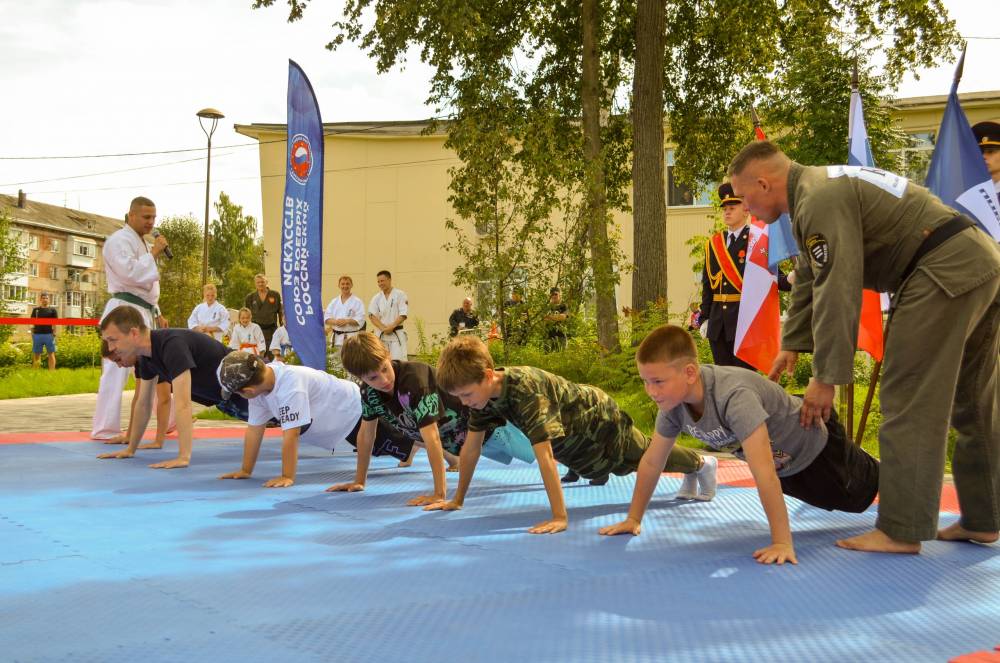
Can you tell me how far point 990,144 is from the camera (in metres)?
4.65

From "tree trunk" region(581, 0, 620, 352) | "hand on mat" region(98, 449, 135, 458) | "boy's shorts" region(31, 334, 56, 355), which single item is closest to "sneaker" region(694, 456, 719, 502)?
"hand on mat" region(98, 449, 135, 458)

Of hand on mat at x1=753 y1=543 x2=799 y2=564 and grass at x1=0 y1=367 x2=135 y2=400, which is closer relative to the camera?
hand on mat at x1=753 y1=543 x2=799 y2=564

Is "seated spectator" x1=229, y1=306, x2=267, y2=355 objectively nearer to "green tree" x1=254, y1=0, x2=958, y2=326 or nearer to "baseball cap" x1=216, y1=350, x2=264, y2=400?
"green tree" x1=254, y1=0, x2=958, y2=326

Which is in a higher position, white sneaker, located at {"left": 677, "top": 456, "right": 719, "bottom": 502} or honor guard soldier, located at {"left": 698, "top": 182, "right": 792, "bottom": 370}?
honor guard soldier, located at {"left": 698, "top": 182, "right": 792, "bottom": 370}

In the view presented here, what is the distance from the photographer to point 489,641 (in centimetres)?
204

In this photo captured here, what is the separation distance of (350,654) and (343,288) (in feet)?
31.2

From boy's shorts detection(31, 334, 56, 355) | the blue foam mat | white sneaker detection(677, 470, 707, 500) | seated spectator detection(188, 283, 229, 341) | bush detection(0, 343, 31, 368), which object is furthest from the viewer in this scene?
boy's shorts detection(31, 334, 56, 355)

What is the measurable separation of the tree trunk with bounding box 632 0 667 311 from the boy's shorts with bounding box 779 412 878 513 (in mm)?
6880

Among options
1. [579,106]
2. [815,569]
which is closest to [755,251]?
[815,569]

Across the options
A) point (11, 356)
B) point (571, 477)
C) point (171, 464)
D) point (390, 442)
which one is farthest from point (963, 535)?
point (11, 356)

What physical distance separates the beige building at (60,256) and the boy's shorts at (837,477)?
2930 inches

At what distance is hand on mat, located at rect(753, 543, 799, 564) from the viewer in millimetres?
2855

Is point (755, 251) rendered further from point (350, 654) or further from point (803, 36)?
point (803, 36)

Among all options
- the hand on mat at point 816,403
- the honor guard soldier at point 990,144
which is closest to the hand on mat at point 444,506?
the hand on mat at point 816,403
